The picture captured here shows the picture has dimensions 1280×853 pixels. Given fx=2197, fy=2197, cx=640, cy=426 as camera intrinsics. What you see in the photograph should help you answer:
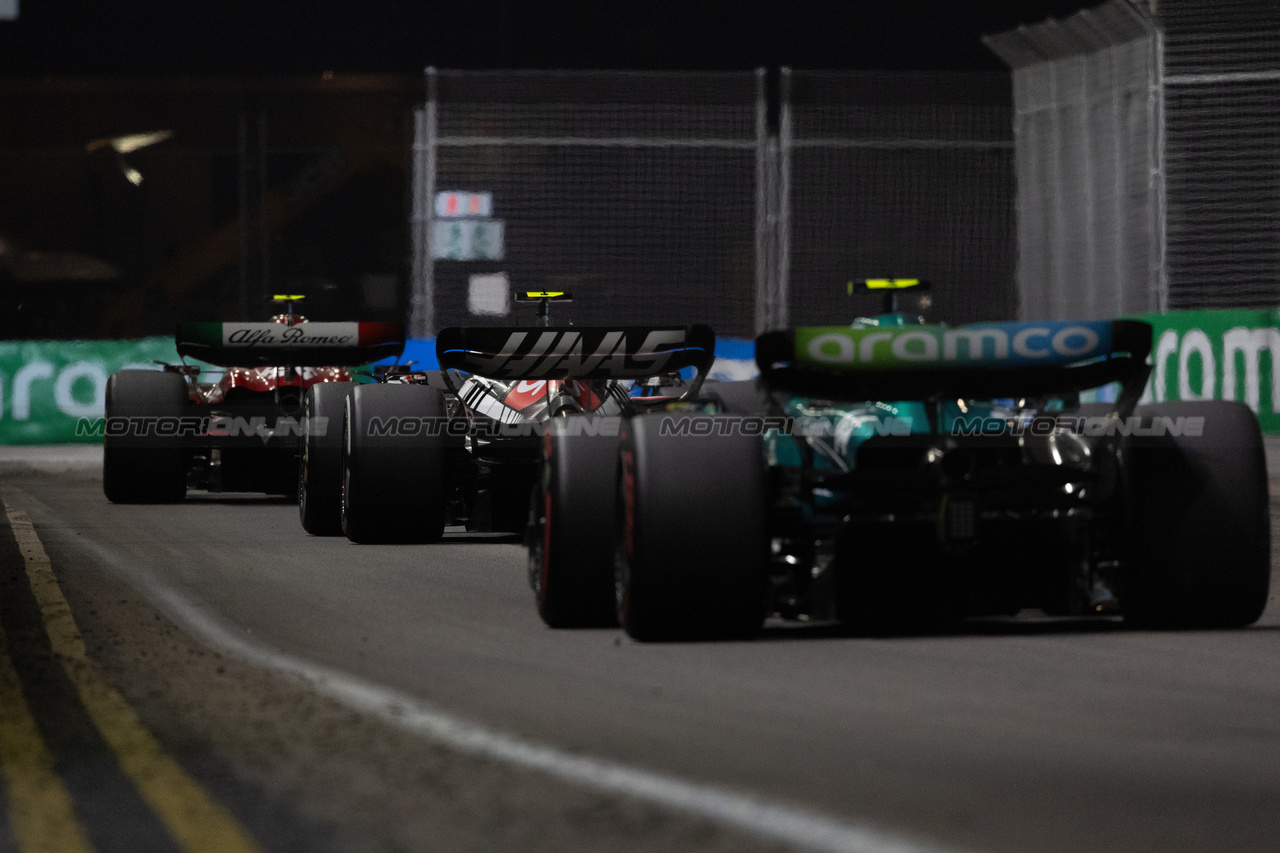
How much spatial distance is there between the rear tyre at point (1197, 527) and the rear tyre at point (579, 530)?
1847mm

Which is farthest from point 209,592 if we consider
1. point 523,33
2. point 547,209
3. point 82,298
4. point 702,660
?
point 523,33

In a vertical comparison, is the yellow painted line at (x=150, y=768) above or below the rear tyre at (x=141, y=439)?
below

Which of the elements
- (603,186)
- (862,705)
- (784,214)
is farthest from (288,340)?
(862,705)

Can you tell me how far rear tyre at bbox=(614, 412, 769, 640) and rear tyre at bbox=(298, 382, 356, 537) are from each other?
5.77 m

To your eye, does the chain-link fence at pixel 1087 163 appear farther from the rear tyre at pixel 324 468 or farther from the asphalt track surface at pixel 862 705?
the asphalt track surface at pixel 862 705

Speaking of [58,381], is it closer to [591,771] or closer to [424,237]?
[424,237]

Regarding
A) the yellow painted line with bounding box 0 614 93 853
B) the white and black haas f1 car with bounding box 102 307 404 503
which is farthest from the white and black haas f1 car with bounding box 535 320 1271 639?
the white and black haas f1 car with bounding box 102 307 404 503

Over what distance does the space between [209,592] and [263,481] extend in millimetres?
7057

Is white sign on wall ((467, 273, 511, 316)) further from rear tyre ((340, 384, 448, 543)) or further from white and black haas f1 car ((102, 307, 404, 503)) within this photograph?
rear tyre ((340, 384, 448, 543))

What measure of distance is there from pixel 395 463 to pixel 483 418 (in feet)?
2.01

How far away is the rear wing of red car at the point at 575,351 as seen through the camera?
1056 cm

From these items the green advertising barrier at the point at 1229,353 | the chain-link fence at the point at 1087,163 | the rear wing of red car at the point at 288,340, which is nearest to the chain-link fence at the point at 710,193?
the chain-link fence at the point at 1087,163

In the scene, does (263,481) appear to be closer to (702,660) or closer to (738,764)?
(702,660)

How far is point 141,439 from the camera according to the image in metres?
16.5
